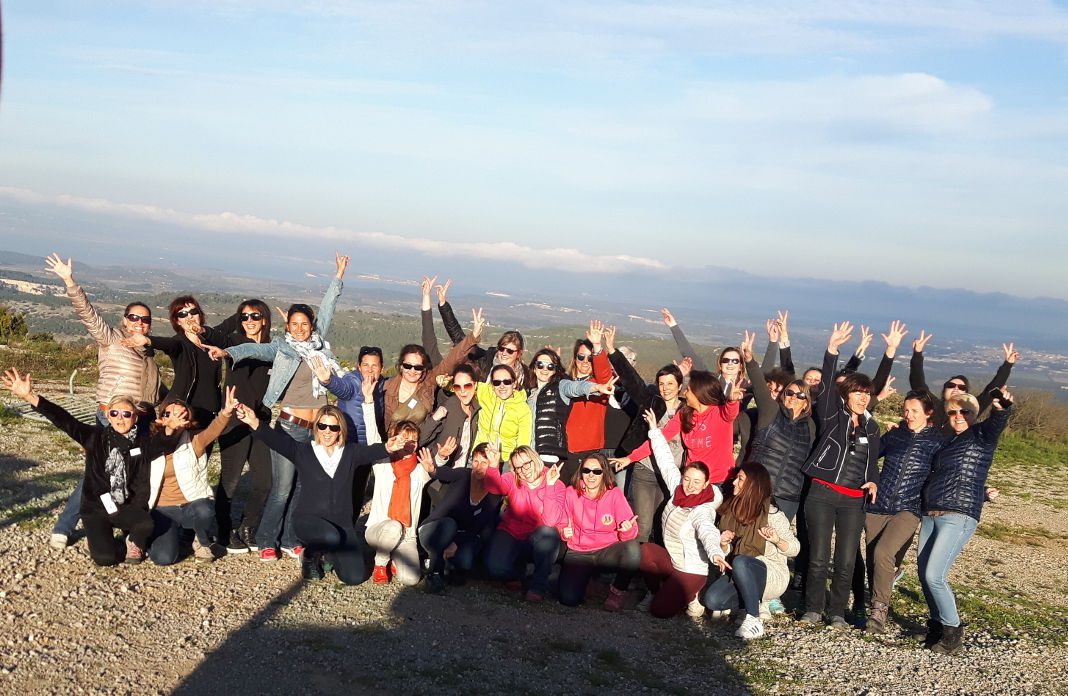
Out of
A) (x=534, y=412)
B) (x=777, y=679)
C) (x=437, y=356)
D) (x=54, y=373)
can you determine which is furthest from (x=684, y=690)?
(x=54, y=373)

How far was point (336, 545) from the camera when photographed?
312 inches

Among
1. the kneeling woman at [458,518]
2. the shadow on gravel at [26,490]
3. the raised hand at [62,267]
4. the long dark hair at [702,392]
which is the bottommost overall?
the shadow on gravel at [26,490]

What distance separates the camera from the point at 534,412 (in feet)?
29.0

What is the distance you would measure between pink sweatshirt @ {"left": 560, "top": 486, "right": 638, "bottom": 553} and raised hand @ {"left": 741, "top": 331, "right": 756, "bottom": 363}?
2006 millimetres

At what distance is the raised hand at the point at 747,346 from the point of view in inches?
353

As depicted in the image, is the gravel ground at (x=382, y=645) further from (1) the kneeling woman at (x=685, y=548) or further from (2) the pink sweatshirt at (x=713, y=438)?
(2) the pink sweatshirt at (x=713, y=438)

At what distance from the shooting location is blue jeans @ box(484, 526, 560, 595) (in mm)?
8047

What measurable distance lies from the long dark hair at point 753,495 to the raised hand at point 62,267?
6.46m

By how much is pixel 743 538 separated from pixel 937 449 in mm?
1907

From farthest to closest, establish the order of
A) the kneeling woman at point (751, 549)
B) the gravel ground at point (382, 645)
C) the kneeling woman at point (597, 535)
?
the kneeling woman at point (597, 535) → the kneeling woman at point (751, 549) → the gravel ground at point (382, 645)

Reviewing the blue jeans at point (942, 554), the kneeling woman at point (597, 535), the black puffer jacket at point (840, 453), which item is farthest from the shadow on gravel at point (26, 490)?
the blue jeans at point (942, 554)

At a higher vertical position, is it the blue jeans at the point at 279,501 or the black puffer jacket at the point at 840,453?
the black puffer jacket at the point at 840,453

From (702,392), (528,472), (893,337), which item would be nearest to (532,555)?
(528,472)

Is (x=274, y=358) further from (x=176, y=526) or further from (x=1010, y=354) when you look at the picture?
(x=1010, y=354)
